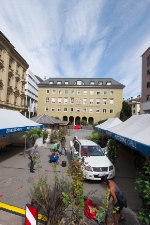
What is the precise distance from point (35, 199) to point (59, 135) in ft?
50.0

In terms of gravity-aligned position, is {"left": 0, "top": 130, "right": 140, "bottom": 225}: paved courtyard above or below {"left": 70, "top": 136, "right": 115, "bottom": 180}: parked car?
below

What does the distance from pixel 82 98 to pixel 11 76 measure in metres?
26.8

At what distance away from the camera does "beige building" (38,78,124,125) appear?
5309cm

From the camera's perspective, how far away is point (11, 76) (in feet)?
111

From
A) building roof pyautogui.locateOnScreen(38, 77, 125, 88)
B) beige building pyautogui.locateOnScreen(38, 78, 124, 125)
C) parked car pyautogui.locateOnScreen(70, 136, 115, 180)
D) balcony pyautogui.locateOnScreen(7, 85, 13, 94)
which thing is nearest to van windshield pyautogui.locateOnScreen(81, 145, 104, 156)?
parked car pyautogui.locateOnScreen(70, 136, 115, 180)

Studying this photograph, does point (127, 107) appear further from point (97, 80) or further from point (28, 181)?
point (28, 181)

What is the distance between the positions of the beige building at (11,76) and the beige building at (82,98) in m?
14.6

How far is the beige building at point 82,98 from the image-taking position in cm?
5309

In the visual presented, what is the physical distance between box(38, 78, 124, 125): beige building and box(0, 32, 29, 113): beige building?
14.6 metres

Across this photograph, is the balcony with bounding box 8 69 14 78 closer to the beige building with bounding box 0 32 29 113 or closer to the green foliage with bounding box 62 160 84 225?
the beige building with bounding box 0 32 29 113

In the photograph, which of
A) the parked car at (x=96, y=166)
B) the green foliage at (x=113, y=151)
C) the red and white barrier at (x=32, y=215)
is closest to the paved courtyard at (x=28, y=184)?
the parked car at (x=96, y=166)

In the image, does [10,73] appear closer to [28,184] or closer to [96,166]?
[28,184]

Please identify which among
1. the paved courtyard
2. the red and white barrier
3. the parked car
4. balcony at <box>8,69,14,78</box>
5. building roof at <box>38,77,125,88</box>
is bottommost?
the paved courtyard

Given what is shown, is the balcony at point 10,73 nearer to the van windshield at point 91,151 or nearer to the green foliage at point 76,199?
the van windshield at point 91,151
